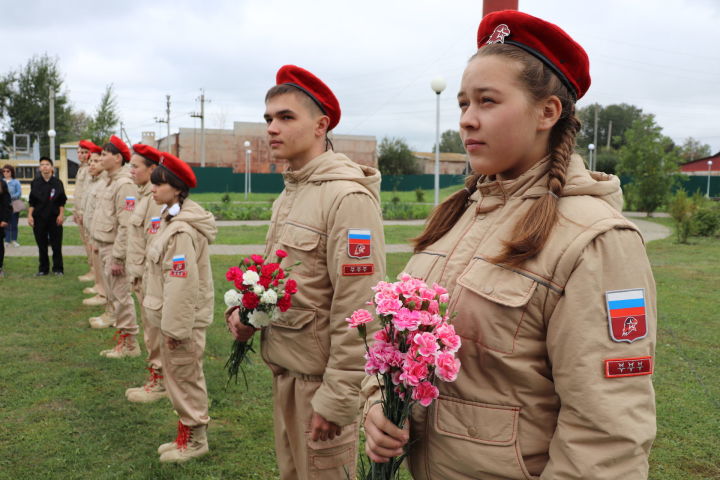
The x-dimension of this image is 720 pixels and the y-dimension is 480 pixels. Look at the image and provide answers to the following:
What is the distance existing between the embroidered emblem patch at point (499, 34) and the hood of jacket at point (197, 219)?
3.30 metres

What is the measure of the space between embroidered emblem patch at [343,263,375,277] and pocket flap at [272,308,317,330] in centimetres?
27

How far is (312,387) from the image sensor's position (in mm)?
2951

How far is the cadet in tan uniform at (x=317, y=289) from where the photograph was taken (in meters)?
2.79

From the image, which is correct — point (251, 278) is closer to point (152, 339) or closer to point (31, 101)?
point (152, 339)

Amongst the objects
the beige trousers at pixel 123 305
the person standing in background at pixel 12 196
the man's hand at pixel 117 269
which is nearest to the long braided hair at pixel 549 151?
the beige trousers at pixel 123 305

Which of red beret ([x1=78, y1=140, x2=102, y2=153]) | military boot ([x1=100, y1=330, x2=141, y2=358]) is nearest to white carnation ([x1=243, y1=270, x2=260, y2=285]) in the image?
military boot ([x1=100, y1=330, x2=141, y2=358])

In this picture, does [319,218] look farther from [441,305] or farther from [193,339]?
[193,339]

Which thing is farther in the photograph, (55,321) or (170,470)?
(55,321)

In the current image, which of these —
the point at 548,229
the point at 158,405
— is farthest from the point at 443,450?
the point at 158,405

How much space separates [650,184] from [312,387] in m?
30.5

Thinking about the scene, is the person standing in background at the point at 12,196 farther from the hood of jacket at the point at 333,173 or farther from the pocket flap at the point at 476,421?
the pocket flap at the point at 476,421

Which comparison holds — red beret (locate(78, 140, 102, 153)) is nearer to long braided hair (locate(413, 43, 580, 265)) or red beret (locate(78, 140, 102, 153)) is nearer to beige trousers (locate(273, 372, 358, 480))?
beige trousers (locate(273, 372, 358, 480))

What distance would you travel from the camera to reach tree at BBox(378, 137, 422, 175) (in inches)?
2461

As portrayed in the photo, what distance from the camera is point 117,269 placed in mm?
7035
